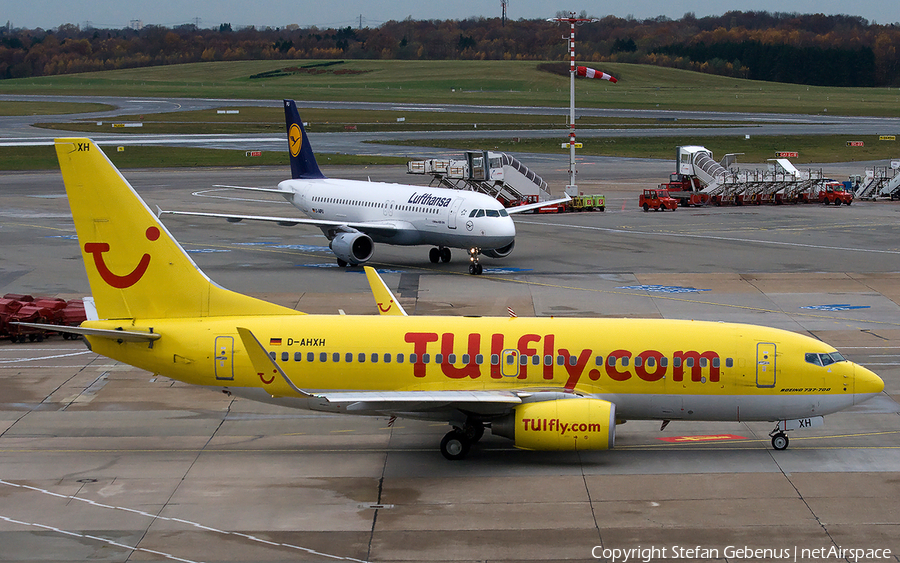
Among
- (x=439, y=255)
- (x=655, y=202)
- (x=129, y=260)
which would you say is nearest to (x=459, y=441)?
(x=129, y=260)

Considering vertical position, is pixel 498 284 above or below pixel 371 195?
below

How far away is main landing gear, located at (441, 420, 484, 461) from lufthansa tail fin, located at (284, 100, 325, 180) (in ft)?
120

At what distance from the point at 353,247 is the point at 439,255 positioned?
5400mm

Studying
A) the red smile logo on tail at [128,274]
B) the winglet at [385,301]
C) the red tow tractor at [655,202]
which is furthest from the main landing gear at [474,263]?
the red tow tractor at [655,202]

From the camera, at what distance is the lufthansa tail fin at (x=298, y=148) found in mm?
59594

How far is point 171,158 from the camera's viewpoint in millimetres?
113938

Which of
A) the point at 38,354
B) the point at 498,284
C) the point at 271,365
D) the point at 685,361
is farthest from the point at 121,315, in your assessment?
the point at 498,284

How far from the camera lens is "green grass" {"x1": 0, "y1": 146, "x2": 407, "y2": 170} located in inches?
4225

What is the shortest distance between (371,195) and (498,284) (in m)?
10.6

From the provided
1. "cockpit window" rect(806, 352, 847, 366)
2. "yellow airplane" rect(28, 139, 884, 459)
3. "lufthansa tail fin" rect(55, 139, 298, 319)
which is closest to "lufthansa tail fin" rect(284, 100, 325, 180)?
"lufthansa tail fin" rect(55, 139, 298, 319)

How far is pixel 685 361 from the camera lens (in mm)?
25703

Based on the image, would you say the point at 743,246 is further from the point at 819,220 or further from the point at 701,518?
the point at 701,518

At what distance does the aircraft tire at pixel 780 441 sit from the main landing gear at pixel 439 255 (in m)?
30.9

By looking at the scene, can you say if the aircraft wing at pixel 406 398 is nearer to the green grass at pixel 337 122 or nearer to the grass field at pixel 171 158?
the grass field at pixel 171 158
